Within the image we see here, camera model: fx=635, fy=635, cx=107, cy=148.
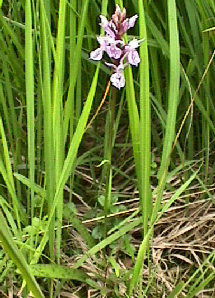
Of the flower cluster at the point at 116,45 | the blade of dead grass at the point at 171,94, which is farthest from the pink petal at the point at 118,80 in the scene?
the blade of dead grass at the point at 171,94

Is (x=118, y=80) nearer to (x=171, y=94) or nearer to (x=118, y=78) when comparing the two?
(x=118, y=78)

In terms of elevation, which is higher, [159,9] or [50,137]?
[159,9]

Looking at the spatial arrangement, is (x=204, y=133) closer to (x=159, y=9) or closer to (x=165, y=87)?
(x=165, y=87)

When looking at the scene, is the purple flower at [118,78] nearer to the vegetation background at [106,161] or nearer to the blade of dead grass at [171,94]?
the vegetation background at [106,161]

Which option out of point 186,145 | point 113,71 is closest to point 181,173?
point 186,145

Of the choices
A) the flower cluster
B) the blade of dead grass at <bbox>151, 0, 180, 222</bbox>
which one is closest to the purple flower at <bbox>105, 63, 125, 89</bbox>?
the flower cluster

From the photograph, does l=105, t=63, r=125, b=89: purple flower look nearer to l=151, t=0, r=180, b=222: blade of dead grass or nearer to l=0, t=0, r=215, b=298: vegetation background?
l=0, t=0, r=215, b=298: vegetation background

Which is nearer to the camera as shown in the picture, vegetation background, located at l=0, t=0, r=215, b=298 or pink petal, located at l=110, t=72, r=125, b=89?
pink petal, located at l=110, t=72, r=125, b=89

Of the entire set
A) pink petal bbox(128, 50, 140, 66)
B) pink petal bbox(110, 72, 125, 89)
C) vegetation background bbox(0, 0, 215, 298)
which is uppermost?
pink petal bbox(128, 50, 140, 66)
